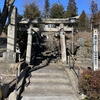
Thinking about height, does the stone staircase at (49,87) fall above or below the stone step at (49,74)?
below

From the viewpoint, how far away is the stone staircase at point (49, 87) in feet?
30.8

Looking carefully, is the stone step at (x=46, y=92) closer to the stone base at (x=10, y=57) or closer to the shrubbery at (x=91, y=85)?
the shrubbery at (x=91, y=85)

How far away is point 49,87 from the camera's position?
10.5 m

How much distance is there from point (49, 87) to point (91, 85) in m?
2.46

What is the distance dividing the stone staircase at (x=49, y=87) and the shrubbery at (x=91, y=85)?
2.11 feet

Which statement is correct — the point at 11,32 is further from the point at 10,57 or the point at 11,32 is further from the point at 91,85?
the point at 91,85

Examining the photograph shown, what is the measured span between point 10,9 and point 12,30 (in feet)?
4.14

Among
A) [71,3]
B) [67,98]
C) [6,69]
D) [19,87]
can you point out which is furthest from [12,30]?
[71,3]

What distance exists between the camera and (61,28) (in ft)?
53.8

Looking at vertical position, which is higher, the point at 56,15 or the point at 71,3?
the point at 71,3

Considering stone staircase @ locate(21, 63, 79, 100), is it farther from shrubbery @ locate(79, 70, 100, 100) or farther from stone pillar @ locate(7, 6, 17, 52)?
stone pillar @ locate(7, 6, 17, 52)

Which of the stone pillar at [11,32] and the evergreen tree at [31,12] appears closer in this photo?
the stone pillar at [11,32]

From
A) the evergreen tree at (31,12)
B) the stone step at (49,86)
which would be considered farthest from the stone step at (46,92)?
the evergreen tree at (31,12)

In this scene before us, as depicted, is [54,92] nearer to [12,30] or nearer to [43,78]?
[43,78]
